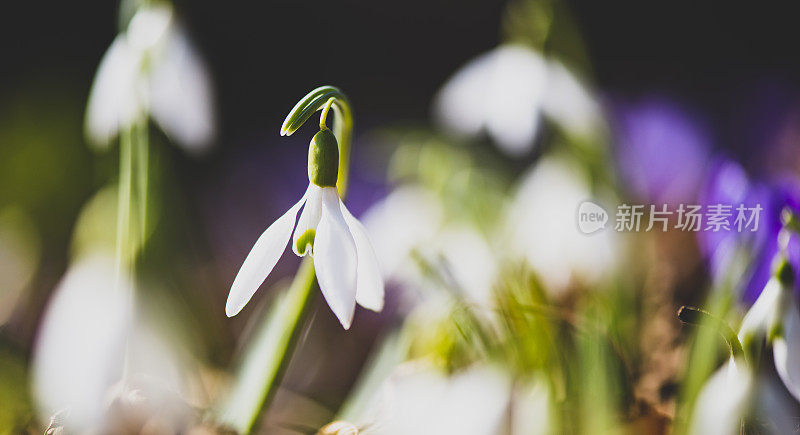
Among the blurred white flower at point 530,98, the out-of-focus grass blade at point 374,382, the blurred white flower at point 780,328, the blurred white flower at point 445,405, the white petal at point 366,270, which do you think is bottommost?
the out-of-focus grass blade at point 374,382

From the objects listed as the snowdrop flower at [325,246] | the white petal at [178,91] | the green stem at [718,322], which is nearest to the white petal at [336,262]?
the snowdrop flower at [325,246]

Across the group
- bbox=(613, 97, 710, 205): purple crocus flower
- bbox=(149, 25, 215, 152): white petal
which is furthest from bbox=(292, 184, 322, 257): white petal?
bbox=(613, 97, 710, 205): purple crocus flower

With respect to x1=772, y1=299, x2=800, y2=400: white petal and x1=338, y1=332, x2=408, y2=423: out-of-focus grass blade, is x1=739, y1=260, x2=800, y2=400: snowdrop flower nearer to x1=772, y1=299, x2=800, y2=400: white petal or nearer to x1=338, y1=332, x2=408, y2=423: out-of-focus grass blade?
x1=772, y1=299, x2=800, y2=400: white petal

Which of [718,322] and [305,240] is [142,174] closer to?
[305,240]

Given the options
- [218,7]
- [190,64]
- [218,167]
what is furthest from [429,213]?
[218,7]

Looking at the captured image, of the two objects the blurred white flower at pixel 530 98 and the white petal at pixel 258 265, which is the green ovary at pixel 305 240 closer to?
the white petal at pixel 258 265

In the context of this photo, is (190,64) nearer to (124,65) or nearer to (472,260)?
(124,65)
